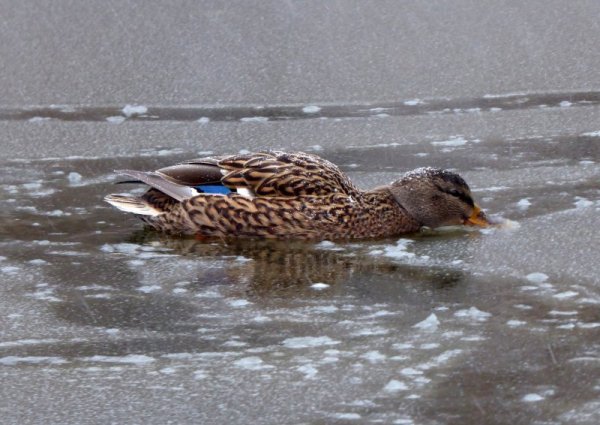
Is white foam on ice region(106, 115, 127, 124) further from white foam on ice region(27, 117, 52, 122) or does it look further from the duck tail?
the duck tail

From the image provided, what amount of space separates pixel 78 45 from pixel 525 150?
3.61 meters

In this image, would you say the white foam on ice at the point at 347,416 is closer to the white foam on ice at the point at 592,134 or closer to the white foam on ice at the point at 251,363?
the white foam on ice at the point at 251,363

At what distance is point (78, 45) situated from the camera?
375 inches

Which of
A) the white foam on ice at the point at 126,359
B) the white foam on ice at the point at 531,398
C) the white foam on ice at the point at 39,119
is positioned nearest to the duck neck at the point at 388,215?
the white foam on ice at the point at 126,359

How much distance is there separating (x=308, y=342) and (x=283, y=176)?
1.77m

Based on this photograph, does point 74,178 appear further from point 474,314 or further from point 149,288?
point 474,314

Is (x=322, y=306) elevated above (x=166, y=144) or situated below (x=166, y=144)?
below

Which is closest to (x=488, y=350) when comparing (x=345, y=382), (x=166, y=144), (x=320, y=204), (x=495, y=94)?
(x=345, y=382)

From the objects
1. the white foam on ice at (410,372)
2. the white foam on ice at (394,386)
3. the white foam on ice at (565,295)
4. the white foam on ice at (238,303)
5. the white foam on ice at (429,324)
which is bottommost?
the white foam on ice at (394,386)

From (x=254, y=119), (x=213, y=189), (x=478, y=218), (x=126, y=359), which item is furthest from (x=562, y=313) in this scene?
(x=254, y=119)

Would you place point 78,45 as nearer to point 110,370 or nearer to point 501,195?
point 501,195

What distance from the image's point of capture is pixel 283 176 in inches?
251

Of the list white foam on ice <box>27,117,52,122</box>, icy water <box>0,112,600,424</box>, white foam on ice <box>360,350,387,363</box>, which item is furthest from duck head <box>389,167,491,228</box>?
white foam on ice <box>27,117,52,122</box>

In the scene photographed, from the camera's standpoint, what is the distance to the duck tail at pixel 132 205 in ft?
20.9
